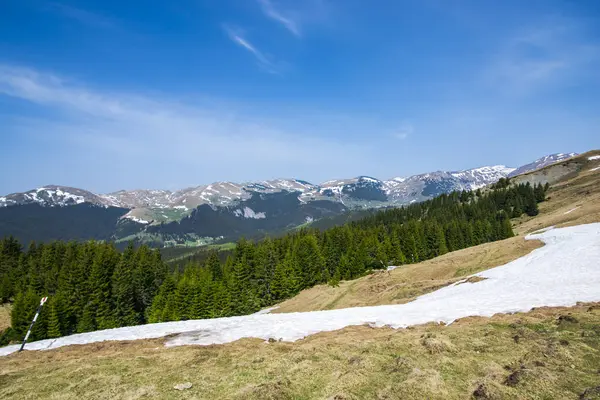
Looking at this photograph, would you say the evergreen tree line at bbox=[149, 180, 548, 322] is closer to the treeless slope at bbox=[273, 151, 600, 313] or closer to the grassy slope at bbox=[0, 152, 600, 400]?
the treeless slope at bbox=[273, 151, 600, 313]

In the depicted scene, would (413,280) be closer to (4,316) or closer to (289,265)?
(289,265)

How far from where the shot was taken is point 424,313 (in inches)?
1075

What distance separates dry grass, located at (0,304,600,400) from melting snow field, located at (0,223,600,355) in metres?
4.19

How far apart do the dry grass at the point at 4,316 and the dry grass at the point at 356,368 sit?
70639mm

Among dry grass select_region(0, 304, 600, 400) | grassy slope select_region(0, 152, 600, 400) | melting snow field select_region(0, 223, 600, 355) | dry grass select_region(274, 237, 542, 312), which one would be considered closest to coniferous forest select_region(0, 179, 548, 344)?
dry grass select_region(274, 237, 542, 312)

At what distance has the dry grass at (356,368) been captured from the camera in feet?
38.2

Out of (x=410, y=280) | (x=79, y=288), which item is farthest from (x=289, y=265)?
(x=79, y=288)

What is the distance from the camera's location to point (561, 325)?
1855cm

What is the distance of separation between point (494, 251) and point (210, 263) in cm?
7284

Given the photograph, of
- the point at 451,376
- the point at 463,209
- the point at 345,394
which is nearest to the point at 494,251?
the point at 451,376

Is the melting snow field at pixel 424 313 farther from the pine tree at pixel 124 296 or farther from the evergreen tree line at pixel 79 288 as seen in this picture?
the pine tree at pixel 124 296

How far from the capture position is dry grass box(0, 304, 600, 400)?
1163 centimetres

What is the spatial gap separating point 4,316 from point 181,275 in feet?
131

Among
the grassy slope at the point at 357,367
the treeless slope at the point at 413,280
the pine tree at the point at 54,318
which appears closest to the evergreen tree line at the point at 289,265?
the treeless slope at the point at 413,280
